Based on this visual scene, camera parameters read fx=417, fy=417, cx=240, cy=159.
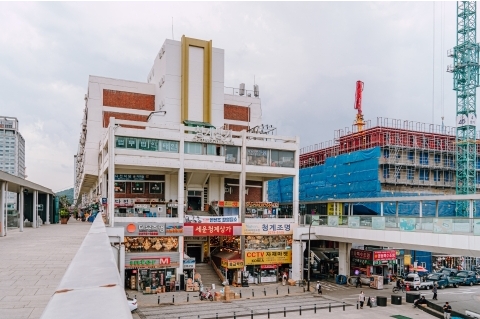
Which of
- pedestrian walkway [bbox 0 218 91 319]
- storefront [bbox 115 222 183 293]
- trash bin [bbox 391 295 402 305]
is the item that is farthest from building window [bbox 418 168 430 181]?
pedestrian walkway [bbox 0 218 91 319]

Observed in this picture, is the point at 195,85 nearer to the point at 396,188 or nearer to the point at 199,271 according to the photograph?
the point at 199,271

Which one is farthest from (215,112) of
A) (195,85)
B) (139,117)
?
(139,117)

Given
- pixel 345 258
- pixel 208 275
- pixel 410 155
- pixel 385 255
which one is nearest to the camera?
pixel 208 275

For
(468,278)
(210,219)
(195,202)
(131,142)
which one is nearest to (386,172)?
(468,278)

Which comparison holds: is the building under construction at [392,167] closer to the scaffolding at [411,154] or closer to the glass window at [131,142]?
the scaffolding at [411,154]

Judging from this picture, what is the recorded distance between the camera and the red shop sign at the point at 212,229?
122 feet

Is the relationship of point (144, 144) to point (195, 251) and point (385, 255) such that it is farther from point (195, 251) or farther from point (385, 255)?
point (385, 255)

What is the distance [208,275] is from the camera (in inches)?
1539

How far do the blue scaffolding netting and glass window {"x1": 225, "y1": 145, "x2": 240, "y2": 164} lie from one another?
1215 centimetres

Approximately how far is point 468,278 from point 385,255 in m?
10.2

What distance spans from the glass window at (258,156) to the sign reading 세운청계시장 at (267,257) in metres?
8.54

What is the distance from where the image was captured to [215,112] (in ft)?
159

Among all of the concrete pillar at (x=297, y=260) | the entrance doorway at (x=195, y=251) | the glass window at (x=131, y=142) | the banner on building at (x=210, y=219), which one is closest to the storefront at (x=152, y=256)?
the banner on building at (x=210, y=219)

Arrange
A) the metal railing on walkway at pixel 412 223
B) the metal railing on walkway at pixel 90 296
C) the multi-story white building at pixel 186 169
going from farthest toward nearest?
the multi-story white building at pixel 186 169, the metal railing on walkway at pixel 412 223, the metal railing on walkway at pixel 90 296
